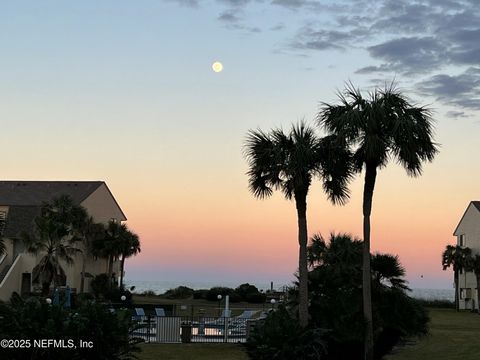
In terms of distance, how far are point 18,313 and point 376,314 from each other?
1225 centimetres

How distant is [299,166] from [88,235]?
3874 cm

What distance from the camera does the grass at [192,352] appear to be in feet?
84.0

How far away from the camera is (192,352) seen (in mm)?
27219

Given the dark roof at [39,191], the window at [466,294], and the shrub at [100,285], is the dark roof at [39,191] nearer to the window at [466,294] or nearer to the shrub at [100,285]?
the shrub at [100,285]

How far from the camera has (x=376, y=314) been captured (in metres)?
23.3

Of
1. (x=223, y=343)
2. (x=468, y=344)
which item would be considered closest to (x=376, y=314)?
(x=223, y=343)

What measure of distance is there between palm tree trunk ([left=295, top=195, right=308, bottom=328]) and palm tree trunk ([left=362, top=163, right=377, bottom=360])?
5.99ft

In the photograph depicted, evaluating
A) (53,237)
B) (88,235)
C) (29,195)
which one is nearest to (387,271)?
(53,237)

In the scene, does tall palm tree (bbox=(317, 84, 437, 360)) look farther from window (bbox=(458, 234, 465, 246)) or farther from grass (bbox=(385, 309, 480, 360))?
window (bbox=(458, 234, 465, 246))

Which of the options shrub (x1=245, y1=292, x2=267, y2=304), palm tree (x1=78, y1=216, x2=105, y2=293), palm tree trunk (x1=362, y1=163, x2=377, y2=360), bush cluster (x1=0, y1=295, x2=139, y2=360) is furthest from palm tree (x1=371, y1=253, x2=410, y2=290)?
shrub (x1=245, y1=292, x2=267, y2=304)

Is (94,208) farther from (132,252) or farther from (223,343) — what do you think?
(223,343)

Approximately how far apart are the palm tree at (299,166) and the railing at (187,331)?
7307mm

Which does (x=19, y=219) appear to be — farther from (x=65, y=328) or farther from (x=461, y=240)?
(x=461, y=240)

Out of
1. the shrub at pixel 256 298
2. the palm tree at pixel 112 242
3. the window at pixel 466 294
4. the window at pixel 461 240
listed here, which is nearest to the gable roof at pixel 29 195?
the palm tree at pixel 112 242
